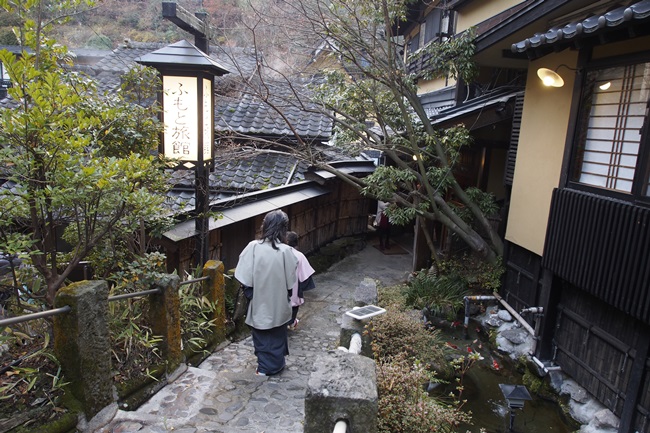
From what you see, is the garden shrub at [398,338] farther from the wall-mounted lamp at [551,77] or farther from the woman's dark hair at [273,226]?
the wall-mounted lamp at [551,77]

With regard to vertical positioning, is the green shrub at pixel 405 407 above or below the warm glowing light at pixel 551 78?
below

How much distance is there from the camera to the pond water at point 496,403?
7230mm

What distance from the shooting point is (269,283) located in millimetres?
6383

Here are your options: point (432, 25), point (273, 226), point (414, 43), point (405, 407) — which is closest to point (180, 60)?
point (273, 226)

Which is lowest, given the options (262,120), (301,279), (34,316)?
(301,279)

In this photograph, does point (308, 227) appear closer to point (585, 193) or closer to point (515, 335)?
point (515, 335)

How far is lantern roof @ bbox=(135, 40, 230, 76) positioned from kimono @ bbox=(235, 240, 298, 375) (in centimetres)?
286

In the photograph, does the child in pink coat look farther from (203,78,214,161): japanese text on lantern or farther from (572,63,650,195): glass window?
(572,63,650,195): glass window

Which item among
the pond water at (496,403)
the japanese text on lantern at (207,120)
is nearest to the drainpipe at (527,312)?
the pond water at (496,403)

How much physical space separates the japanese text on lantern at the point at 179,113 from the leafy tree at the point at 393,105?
3704 millimetres

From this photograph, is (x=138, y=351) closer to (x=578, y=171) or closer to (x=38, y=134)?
(x=38, y=134)

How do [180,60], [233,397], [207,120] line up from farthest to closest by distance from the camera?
[207,120], [180,60], [233,397]

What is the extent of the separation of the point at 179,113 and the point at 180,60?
79cm

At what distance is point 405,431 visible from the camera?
400cm
